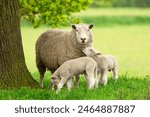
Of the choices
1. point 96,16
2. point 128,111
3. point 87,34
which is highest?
point 87,34

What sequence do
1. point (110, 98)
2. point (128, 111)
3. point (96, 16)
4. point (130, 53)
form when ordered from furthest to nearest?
point (96, 16) < point (130, 53) < point (110, 98) < point (128, 111)

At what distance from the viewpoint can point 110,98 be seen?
10.1 metres

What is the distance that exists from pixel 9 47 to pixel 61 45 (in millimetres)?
1093

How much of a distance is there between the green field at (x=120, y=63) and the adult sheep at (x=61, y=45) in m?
0.59

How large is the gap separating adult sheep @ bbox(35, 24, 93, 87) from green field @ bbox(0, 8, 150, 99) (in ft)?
1.94

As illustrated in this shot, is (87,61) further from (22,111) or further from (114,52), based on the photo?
(114,52)

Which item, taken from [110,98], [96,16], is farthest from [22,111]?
[96,16]

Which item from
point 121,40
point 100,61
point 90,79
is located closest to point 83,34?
point 100,61

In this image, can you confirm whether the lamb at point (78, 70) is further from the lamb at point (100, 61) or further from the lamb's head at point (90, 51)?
the lamb's head at point (90, 51)

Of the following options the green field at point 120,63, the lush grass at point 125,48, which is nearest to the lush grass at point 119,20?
the green field at point 120,63

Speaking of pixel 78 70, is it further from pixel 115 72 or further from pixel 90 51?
pixel 115 72

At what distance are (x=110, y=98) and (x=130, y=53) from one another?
1909cm

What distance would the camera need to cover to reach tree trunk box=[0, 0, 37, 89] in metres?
11.5

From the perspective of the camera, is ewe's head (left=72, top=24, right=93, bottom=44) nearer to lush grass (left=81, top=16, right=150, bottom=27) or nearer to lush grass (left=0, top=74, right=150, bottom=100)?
lush grass (left=0, top=74, right=150, bottom=100)
